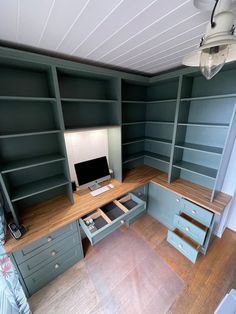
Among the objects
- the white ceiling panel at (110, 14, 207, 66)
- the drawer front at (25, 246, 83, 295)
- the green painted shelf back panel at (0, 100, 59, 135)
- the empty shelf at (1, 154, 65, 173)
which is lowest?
the drawer front at (25, 246, 83, 295)

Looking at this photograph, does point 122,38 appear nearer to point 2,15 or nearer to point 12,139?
point 2,15

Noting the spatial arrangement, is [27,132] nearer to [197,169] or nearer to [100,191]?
[100,191]

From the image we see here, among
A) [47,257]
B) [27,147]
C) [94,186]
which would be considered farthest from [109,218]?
[27,147]

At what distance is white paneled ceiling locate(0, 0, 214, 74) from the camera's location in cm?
76

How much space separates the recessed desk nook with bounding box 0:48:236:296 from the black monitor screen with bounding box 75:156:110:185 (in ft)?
0.56

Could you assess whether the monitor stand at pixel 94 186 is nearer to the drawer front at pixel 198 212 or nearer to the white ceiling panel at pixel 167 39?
the drawer front at pixel 198 212

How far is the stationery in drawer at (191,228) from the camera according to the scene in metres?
1.72

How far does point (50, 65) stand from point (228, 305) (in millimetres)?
2148

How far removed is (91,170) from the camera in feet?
6.57

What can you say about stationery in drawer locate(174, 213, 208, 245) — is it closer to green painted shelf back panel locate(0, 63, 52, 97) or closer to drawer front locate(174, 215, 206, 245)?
drawer front locate(174, 215, 206, 245)

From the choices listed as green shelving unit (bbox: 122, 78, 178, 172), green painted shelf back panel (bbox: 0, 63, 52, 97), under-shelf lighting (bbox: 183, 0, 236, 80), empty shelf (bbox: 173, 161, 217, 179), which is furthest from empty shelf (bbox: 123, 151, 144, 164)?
under-shelf lighting (bbox: 183, 0, 236, 80)

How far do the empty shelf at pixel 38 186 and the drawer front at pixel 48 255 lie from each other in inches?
24.1

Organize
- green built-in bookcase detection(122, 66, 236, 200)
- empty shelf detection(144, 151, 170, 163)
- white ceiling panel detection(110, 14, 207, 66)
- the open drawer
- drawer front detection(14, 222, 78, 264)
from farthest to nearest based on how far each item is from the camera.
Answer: empty shelf detection(144, 151, 170, 163) → green built-in bookcase detection(122, 66, 236, 200) → the open drawer → drawer front detection(14, 222, 78, 264) → white ceiling panel detection(110, 14, 207, 66)

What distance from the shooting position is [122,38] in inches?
43.1
